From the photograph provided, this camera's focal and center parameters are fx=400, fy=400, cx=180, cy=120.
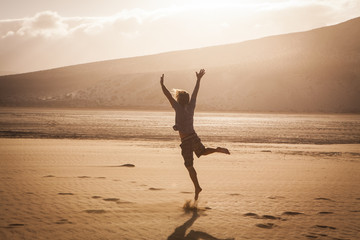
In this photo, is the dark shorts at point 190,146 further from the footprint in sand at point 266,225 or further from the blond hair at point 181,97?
the footprint in sand at point 266,225

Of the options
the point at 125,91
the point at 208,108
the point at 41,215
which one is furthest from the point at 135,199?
the point at 125,91

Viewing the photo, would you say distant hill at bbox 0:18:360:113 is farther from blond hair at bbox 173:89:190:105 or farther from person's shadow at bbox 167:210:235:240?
person's shadow at bbox 167:210:235:240

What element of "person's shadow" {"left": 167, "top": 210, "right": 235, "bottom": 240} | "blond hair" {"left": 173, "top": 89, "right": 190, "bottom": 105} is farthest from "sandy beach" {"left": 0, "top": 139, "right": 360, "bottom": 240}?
"blond hair" {"left": 173, "top": 89, "right": 190, "bottom": 105}

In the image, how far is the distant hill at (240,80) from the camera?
74.4m

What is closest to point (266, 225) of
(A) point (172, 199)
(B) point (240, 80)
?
(A) point (172, 199)

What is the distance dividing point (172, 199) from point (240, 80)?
77996 mm

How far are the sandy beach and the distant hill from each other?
58.8 metres

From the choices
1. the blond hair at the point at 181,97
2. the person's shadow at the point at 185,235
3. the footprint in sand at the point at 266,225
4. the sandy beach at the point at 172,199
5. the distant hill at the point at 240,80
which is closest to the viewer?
the person's shadow at the point at 185,235

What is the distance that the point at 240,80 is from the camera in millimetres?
83938

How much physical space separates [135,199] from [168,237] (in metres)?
2.17

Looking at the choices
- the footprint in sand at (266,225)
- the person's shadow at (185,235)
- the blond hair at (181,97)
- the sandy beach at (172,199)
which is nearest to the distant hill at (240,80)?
the sandy beach at (172,199)

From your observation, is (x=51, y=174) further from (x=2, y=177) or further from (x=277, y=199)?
(x=277, y=199)

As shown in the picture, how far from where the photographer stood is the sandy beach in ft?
18.7

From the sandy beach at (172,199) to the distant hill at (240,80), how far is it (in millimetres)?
58769
